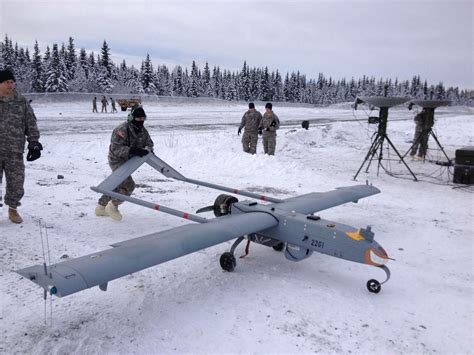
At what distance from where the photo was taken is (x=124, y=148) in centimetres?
737

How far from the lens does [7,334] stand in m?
3.80

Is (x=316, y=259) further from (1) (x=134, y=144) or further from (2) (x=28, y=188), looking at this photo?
(2) (x=28, y=188)

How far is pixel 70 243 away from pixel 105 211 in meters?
1.57

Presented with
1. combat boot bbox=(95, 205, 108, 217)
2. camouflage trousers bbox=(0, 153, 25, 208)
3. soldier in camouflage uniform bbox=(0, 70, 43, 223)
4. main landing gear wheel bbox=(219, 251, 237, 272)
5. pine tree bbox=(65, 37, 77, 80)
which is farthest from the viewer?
pine tree bbox=(65, 37, 77, 80)

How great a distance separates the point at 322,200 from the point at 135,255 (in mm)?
4070

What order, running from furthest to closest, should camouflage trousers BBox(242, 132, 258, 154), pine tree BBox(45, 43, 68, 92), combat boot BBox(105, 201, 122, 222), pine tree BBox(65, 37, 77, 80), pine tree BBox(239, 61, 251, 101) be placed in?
pine tree BBox(239, 61, 251, 101), pine tree BBox(65, 37, 77, 80), pine tree BBox(45, 43, 68, 92), camouflage trousers BBox(242, 132, 258, 154), combat boot BBox(105, 201, 122, 222)

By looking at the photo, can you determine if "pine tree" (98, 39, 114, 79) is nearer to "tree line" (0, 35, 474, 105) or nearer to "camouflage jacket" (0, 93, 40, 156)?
"tree line" (0, 35, 474, 105)

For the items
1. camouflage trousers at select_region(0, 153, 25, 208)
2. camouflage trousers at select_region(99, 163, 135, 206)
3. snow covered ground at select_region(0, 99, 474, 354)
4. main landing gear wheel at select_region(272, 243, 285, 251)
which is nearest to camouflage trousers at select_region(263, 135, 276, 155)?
snow covered ground at select_region(0, 99, 474, 354)

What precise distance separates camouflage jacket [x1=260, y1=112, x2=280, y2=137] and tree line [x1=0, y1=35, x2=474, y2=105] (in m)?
32.6

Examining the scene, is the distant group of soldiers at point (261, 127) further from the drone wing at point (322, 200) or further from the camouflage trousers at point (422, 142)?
the drone wing at point (322, 200)

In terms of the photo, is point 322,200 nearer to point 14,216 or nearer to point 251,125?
point 14,216

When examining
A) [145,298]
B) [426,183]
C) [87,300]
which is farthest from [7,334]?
[426,183]

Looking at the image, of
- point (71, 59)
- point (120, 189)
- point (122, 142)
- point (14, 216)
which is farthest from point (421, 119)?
point (71, 59)

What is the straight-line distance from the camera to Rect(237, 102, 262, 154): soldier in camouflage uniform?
14617mm
